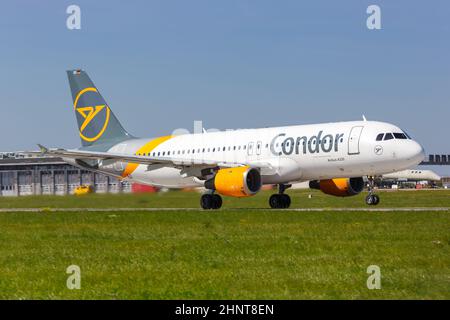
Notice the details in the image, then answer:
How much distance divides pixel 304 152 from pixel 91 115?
56.6 feet

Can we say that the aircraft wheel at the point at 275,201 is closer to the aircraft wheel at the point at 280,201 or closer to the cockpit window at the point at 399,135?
the aircraft wheel at the point at 280,201

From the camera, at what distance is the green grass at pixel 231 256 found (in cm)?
1210

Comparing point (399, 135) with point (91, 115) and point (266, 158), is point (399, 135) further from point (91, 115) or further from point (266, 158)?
point (91, 115)

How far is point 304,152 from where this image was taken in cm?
3806

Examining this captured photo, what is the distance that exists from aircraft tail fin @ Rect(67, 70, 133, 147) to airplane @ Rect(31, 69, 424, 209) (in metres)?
1.18

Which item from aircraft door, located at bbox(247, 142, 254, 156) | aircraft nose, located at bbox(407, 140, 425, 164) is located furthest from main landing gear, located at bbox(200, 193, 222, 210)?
aircraft nose, located at bbox(407, 140, 425, 164)

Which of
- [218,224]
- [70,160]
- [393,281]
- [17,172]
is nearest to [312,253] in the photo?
[393,281]

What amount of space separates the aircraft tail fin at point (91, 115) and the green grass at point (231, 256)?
66.4 feet

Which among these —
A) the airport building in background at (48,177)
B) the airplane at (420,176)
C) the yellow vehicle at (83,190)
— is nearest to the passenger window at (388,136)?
the yellow vehicle at (83,190)

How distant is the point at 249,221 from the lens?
28062mm

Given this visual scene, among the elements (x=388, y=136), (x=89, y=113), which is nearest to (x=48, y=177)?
(x=89, y=113)

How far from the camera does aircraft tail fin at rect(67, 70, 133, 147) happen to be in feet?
164
